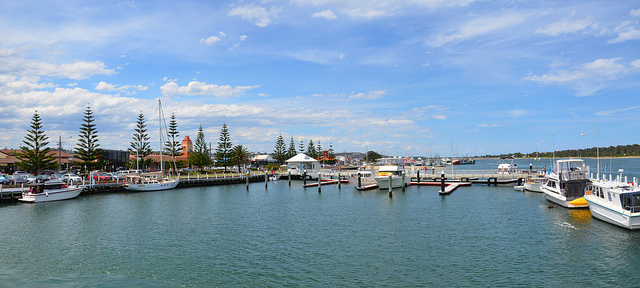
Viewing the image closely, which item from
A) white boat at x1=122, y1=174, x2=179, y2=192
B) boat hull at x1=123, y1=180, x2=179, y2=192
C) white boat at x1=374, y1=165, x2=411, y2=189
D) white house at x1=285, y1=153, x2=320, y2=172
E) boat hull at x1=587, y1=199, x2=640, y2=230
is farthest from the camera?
white house at x1=285, y1=153, x2=320, y2=172

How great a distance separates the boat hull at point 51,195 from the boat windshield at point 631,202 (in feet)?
195

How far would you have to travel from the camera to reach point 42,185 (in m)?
47.1

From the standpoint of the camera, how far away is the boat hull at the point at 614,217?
984 inches

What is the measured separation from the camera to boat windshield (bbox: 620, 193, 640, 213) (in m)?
25.2

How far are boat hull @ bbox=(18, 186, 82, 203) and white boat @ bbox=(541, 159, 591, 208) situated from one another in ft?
195

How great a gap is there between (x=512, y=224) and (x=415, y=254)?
12.5 meters

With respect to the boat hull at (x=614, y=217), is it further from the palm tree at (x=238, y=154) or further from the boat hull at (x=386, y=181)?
the palm tree at (x=238, y=154)

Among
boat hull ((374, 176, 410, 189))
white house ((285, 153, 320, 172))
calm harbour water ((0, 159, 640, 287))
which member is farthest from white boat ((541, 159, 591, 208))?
white house ((285, 153, 320, 172))

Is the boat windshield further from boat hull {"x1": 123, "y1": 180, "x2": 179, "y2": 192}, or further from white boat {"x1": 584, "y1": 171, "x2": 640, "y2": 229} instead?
boat hull {"x1": 123, "y1": 180, "x2": 179, "y2": 192}

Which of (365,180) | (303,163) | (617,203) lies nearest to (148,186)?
(365,180)

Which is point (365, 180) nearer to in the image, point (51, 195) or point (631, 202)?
point (631, 202)

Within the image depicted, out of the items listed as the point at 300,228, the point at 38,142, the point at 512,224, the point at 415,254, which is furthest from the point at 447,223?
the point at 38,142

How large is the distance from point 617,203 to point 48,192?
59444 mm

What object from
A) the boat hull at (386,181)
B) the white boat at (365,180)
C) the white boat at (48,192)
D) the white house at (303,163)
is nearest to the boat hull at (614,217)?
the boat hull at (386,181)
